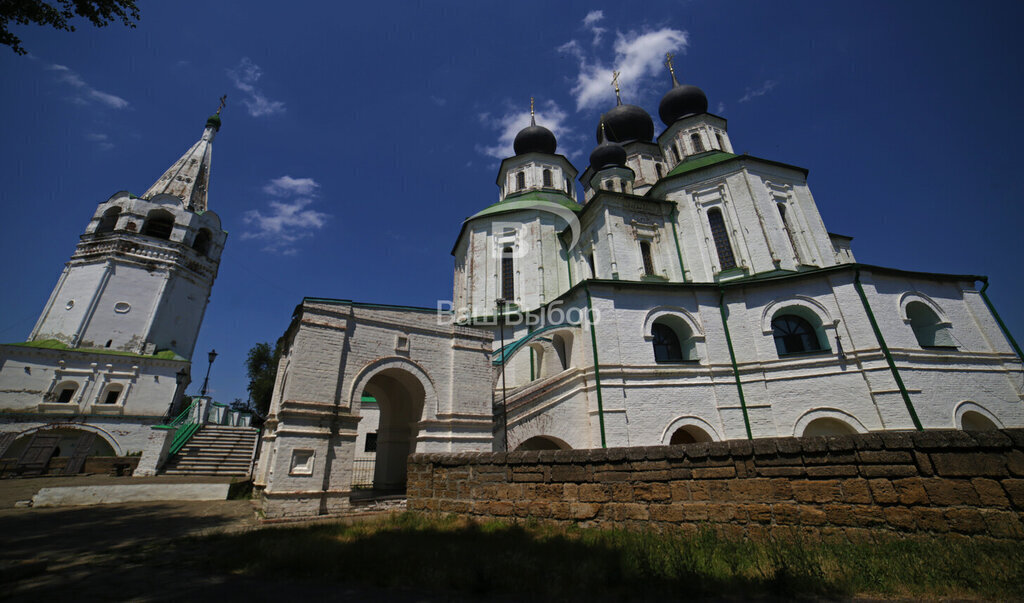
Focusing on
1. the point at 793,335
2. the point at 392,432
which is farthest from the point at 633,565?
the point at 793,335

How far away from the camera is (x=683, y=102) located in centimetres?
2405

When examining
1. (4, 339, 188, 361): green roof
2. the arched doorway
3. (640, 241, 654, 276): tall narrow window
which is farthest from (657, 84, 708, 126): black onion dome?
(4, 339, 188, 361): green roof

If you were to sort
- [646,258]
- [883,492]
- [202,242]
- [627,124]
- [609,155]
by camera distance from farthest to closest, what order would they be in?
[202,242] → [627,124] → [609,155] → [646,258] → [883,492]

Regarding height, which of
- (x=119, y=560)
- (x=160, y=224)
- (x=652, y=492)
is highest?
(x=160, y=224)

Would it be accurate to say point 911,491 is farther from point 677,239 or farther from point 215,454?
point 215,454

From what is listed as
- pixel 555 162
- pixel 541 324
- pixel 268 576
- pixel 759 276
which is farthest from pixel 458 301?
pixel 268 576

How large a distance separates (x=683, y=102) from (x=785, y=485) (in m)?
24.6

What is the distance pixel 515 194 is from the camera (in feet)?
84.4

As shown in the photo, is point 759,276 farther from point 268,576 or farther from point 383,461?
point 268,576

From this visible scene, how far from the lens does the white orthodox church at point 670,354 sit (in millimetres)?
10734

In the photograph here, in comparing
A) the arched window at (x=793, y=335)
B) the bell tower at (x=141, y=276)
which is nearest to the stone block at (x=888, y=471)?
the arched window at (x=793, y=335)

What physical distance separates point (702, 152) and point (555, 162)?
8693 millimetres

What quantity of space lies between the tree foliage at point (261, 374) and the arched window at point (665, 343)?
28.5 m

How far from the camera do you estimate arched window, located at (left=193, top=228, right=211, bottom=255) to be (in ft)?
98.3
